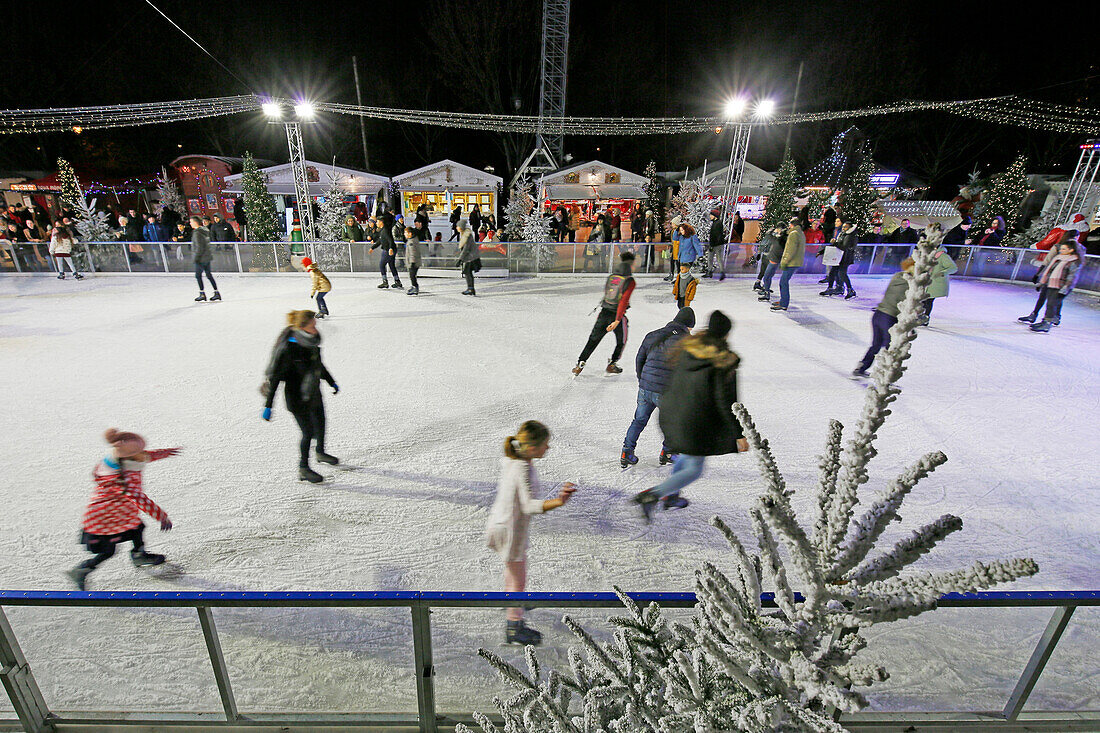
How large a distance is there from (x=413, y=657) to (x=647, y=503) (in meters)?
2.14

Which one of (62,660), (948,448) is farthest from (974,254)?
(62,660)

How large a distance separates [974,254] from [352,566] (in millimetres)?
15617

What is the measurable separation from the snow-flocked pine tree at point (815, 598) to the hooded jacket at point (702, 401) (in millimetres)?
2073

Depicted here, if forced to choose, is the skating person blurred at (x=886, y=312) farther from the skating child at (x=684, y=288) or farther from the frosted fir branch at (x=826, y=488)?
the frosted fir branch at (x=826, y=488)

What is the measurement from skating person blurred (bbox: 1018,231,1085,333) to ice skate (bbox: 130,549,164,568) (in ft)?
37.3

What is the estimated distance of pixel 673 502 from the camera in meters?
3.95

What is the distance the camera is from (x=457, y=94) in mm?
30875

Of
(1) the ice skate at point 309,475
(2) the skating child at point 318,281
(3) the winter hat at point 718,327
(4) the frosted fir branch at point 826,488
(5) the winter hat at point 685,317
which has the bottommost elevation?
(1) the ice skate at point 309,475

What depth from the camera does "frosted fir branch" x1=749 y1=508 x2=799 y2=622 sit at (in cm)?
113

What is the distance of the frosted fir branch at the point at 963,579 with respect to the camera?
2.70 feet

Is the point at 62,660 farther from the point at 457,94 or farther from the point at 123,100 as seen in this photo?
the point at 123,100

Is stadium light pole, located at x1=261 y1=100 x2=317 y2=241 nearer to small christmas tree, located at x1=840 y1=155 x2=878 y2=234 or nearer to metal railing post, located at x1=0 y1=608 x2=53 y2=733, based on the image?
metal railing post, located at x1=0 y1=608 x2=53 y2=733

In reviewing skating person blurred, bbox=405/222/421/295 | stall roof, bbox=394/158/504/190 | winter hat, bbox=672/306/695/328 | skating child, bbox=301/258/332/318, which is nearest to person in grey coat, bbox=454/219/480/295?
skating person blurred, bbox=405/222/421/295

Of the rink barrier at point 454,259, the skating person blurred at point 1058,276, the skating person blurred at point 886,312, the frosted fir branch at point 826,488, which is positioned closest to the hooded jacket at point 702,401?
the frosted fir branch at point 826,488
